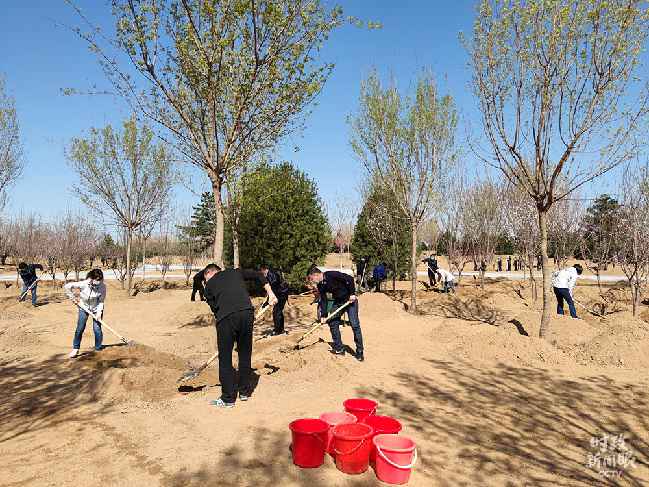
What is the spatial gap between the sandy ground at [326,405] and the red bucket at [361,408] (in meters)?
0.48

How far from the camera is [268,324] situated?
10.7 m

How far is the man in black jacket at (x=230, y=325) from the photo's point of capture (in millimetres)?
4828

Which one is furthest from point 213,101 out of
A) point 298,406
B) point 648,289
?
point 648,289

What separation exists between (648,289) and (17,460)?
23.4 meters

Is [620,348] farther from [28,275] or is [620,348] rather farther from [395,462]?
[28,275]

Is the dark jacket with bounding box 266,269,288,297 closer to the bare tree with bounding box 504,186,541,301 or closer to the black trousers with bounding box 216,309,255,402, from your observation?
the black trousers with bounding box 216,309,255,402

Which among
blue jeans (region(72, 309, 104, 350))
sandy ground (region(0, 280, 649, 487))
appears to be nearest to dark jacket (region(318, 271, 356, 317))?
sandy ground (region(0, 280, 649, 487))

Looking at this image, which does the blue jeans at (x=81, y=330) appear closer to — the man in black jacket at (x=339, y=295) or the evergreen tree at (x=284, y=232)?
the man in black jacket at (x=339, y=295)

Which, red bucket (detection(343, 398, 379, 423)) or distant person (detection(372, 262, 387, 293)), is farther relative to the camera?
distant person (detection(372, 262, 387, 293))

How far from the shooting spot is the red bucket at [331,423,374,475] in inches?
129

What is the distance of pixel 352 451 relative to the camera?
3277 mm

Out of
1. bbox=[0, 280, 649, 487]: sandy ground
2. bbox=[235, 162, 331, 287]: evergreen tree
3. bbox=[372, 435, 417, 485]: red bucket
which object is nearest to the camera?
bbox=[372, 435, 417, 485]: red bucket

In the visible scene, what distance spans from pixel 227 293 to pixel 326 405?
1740mm

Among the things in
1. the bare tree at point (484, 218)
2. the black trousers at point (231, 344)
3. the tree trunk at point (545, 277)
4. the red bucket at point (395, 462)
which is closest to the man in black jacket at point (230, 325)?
the black trousers at point (231, 344)
